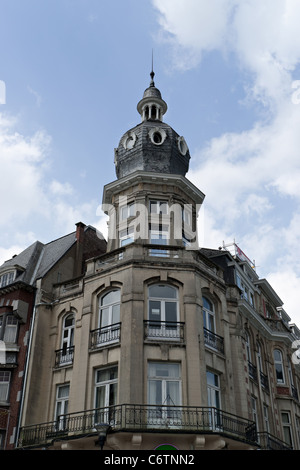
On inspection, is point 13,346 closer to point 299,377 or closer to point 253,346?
point 253,346

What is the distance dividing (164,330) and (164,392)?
8.59ft

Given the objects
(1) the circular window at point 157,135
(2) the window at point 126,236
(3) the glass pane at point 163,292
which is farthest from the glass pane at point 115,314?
(1) the circular window at point 157,135

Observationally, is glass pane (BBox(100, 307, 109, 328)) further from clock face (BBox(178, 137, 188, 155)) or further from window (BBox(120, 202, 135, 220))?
clock face (BBox(178, 137, 188, 155))

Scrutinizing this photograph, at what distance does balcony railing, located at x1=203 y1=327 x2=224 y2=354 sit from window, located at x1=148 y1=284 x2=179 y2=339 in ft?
5.63

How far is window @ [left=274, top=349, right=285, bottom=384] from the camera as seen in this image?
3139cm

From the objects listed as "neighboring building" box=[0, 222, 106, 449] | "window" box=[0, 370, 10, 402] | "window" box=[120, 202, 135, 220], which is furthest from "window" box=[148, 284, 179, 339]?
"window" box=[0, 370, 10, 402]

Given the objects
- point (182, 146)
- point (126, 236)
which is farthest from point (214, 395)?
point (182, 146)

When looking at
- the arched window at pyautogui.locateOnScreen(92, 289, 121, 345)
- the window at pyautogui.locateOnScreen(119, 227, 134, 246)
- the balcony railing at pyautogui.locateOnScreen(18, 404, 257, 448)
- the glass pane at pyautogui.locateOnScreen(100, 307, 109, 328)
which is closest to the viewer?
the balcony railing at pyautogui.locateOnScreen(18, 404, 257, 448)

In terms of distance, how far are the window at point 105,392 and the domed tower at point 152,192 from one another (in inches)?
283

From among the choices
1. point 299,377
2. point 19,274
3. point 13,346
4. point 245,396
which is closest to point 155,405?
point 245,396

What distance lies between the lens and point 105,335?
23.4 meters

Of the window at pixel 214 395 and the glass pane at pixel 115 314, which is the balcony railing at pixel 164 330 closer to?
the glass pane at pixel 115 314

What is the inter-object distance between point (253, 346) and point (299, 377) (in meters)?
8.61

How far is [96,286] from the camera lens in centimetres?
2500
